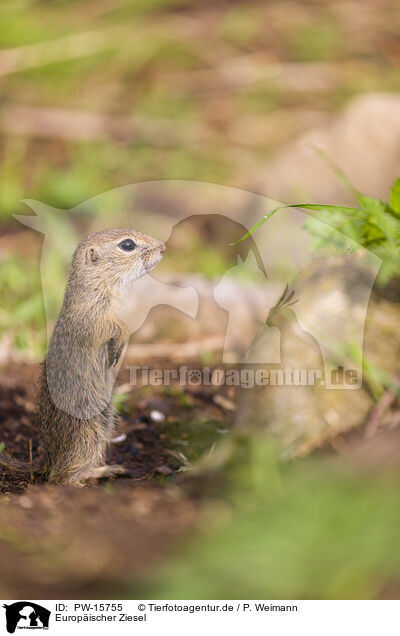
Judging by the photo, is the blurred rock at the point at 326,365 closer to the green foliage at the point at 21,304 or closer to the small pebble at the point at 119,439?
the small pebble at the point at 119,439

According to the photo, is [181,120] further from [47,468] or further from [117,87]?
[47,468]

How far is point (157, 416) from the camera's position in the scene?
2.80 meters

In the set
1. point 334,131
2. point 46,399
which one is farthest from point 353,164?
point 46,399

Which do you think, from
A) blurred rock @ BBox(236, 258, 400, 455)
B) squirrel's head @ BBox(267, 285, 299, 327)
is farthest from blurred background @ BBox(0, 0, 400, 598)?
squirrel's head @ BBox(267, 285, 299, 327)

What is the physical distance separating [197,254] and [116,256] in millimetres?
2281

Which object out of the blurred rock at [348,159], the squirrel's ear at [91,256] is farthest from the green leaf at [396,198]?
the blurred rock at [348,159]

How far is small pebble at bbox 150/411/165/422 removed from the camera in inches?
109

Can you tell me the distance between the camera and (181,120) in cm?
661

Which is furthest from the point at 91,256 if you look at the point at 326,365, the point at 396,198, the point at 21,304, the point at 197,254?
the point at 197,254

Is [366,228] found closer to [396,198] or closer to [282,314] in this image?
[396,198]

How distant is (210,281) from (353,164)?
1578 mm
